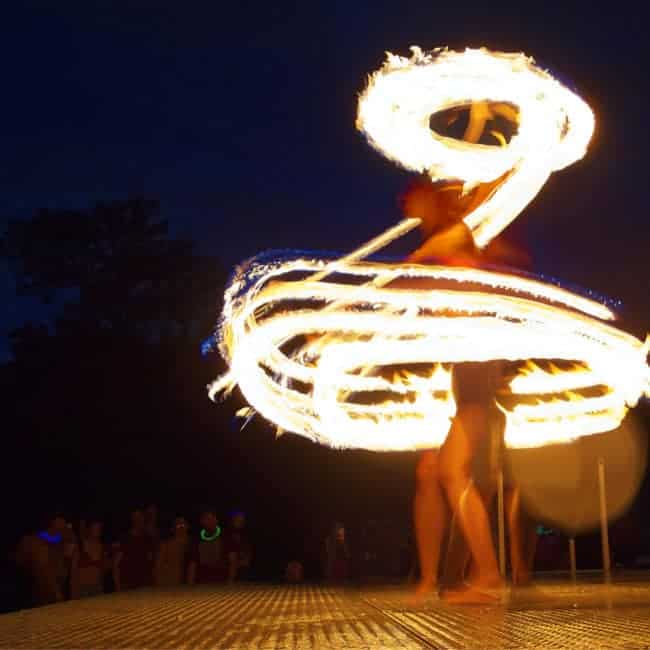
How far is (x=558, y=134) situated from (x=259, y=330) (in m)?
2.67

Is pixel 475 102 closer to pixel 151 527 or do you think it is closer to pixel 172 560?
pixel 172 560

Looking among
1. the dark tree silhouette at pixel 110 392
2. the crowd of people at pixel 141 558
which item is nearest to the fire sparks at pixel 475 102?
the crowd of people at pixel 141 558

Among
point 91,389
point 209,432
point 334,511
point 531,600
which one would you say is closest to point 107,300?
point 91,389

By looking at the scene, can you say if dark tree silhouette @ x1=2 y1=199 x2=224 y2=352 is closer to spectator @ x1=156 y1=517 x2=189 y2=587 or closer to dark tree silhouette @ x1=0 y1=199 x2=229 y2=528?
dark tree silhouette @ x1=0 y1=199 x2=229 y2=528

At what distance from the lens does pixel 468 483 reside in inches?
209

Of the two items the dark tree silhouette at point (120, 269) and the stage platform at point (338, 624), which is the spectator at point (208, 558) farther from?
the dark tree silhouette at point (120, 269)

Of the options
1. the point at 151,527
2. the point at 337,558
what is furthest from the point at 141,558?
the point at 337,558

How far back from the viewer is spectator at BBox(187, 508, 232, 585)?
39.1 feet

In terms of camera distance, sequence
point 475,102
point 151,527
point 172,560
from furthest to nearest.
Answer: point 151,527
point 172,560
point 475,102

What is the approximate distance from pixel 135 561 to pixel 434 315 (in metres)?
5.98

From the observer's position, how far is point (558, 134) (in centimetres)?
826

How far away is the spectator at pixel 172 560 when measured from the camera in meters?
12.2

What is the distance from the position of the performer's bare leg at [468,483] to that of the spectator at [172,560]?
24.1 feet

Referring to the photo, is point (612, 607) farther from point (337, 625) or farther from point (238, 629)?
point (238, 629)
